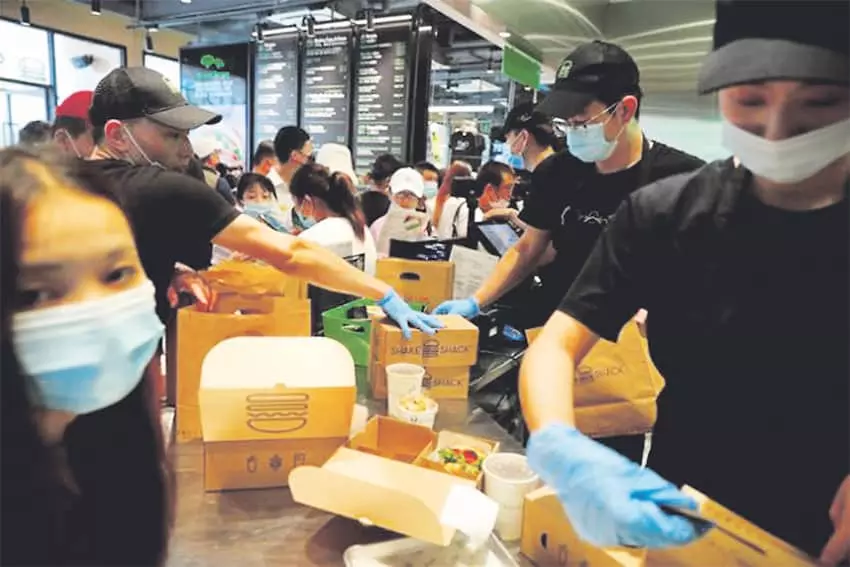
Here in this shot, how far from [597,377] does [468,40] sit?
4750mm

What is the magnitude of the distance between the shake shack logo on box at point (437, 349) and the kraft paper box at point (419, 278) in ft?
1.56

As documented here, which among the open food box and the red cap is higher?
the red cap

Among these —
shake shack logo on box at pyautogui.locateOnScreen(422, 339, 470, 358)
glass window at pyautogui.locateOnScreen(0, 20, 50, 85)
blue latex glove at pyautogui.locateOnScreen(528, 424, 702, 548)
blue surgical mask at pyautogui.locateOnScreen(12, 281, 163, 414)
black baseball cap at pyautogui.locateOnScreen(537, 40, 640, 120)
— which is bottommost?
A: shake shack logo on box at pyautogui.locateOnScreen(422, 339, 470, 358)

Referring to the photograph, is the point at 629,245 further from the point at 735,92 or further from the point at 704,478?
the point at 704,478

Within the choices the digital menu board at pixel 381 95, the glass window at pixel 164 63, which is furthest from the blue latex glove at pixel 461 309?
the glass window at pixel 164 63

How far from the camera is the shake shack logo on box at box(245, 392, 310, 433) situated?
1.27 meters

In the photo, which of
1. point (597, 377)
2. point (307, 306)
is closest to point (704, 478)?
point (597, 377)

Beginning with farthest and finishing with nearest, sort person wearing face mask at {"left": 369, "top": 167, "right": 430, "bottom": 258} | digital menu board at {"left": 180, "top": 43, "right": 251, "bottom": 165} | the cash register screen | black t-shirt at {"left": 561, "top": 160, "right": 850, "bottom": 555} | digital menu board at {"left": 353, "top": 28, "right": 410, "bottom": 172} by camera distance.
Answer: digital menu board at {"left": 180, "top": 43, "right": 251, "bottom": 165}, digital menu board at {"left": 353, "top": 28, "right": 410, "bottom": 172}, person wearing face mask at {"left": 369, "top": 167, "right": 430, "bottom": 258}, the cash register screen, black t-shirt at {"left": 561, "top": 160, "right": 850, "bottom": 555}

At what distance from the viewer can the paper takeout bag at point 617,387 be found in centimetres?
149

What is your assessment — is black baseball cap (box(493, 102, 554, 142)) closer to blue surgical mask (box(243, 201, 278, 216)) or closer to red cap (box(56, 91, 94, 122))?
blue surgical mask (box(243, 201, 278, 216))

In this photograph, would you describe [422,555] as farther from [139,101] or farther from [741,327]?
[139,101]

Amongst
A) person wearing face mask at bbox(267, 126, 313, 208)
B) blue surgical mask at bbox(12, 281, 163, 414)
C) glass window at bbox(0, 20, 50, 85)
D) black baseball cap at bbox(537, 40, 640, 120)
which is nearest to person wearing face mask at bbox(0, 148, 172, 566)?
blue surgical mask at bbox(12, 281, 163, 414)

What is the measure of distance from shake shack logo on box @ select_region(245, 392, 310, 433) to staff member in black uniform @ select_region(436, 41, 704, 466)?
793 mm

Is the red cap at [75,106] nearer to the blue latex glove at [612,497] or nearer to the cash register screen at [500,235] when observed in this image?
the cash register screen at [500,235]
